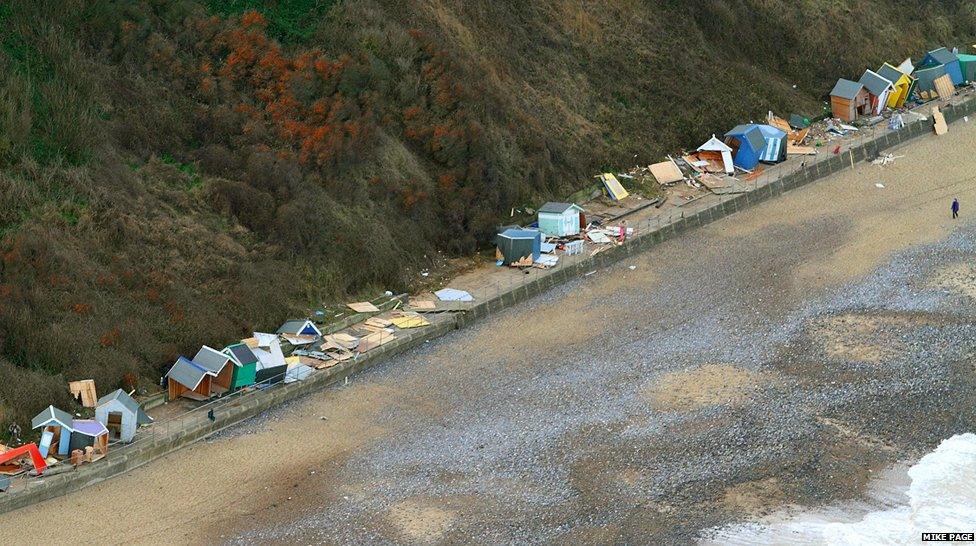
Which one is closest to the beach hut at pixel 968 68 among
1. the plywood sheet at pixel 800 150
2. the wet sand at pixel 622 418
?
the plywood sheet at pixel 800 150

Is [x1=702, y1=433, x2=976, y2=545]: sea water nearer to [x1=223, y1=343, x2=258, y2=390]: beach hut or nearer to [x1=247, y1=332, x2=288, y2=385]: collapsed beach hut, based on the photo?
[x1=247, y1=332, x2=288, y2=385]: collapsed beach hut

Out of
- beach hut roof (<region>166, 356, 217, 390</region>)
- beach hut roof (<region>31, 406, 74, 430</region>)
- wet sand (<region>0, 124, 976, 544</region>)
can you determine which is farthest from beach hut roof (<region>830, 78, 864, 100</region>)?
beach hut roof (<region>31, 406, 74, 430</region>)

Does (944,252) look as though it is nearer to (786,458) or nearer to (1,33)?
(786,458)

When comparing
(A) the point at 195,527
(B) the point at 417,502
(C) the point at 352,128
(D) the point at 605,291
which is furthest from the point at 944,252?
(A) the point at 195,527

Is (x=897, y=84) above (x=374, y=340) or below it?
above

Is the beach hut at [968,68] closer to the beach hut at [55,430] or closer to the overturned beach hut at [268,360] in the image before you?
the overturned beach hut at [268,360]

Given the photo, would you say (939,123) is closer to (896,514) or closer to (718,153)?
(718,153)

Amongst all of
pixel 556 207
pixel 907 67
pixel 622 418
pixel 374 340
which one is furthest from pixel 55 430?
pixel 907 67
